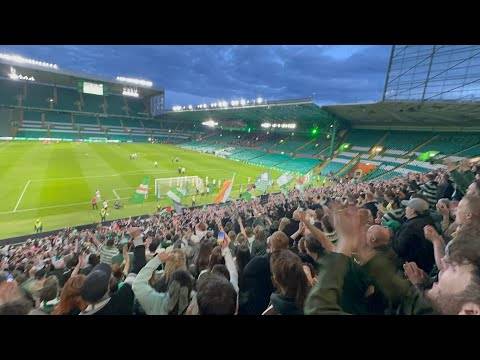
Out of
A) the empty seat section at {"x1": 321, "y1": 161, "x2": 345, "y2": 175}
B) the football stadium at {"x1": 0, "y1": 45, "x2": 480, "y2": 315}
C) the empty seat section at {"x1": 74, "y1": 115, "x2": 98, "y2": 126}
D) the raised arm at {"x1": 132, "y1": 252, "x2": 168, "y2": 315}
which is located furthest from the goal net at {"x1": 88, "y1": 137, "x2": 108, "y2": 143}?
the raised arm at {"x1": 132, "y1": 252, "x2": 168, "y2": 315}

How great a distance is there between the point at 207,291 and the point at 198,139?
70776 mm

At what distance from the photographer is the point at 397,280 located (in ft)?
8.52

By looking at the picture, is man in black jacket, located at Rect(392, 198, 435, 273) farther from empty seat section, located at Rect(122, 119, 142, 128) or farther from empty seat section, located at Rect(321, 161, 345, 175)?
empty seat section, located at Rect(122, 119, 142, 128)

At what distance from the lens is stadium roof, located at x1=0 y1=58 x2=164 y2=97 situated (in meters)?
45.3

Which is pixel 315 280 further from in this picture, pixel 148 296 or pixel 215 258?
pixel 148 296

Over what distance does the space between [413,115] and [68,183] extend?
3267 centimetres

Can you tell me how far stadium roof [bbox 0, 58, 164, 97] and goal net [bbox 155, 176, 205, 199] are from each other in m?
42.0

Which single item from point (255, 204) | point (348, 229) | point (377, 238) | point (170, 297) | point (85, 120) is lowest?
point (255, 204)

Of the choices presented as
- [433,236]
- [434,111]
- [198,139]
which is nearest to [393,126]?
[434,111]

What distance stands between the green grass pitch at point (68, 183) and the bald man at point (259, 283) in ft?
48.5

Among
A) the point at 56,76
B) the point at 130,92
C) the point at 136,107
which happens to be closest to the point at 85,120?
the point at 56,76

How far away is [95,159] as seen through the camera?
34.0m

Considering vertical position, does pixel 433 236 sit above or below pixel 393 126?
below
